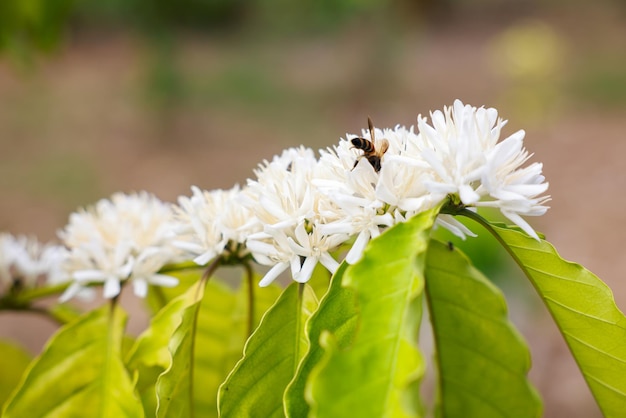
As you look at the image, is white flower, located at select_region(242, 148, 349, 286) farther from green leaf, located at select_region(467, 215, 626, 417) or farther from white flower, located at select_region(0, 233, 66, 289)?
white flower, located at select_region(0, 233, 66, 289)

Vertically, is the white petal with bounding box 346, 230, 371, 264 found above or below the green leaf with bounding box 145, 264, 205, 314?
below

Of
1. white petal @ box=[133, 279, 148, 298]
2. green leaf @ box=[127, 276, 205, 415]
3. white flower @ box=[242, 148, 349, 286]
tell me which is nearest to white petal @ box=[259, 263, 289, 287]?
white flower @ box=[242, 148, 349, 286]

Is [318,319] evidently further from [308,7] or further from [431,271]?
[308,7]

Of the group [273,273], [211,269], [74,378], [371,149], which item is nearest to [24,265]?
[74,378]

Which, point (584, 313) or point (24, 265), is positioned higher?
point (24, 265)

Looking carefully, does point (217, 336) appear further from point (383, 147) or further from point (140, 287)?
point (383, 147)

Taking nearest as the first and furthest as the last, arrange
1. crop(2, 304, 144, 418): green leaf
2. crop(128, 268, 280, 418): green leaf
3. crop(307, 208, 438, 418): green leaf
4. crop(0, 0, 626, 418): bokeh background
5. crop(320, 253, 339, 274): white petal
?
1. crop(307, 208, 438, 418): green leaf
2. crop(320, 253, 339, 274): white petal
3. crop(2, 304, 144, 418): green leaf
4. crop(128, 268, 280, 418): green leaf
5. crop(0, 0, 626, 418): bokeh background

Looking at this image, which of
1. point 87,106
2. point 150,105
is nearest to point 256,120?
point 150,105
